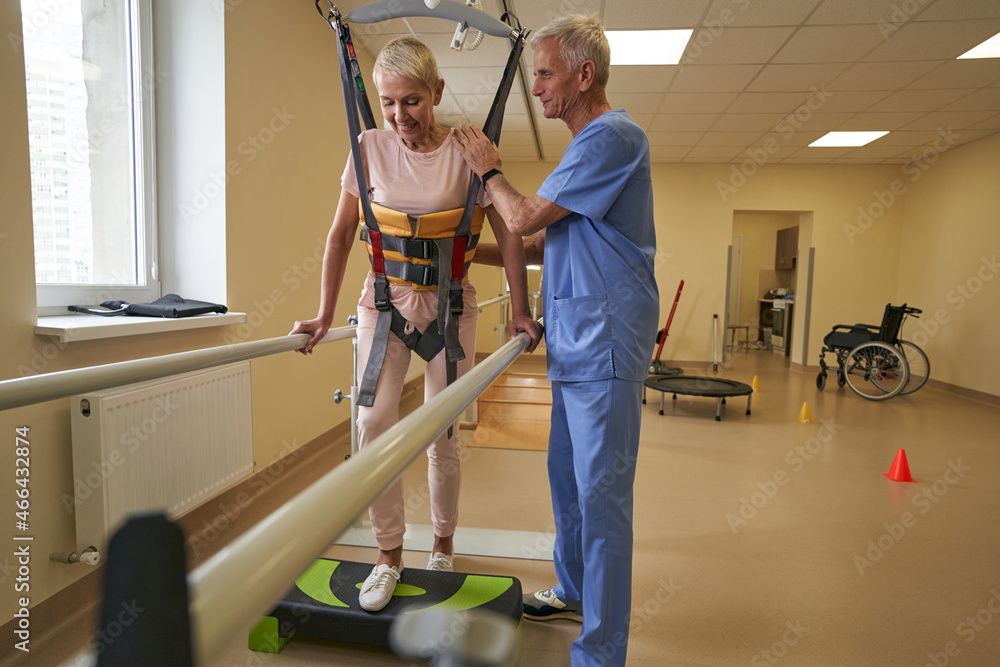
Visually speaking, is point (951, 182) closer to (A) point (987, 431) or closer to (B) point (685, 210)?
(B) point (685, 210)

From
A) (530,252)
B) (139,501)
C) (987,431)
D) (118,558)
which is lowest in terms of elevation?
(987,431)

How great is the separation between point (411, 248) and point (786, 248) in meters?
11.2

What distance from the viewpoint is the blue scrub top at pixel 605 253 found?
4.41 ft

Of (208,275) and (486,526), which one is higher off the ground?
(208,275)

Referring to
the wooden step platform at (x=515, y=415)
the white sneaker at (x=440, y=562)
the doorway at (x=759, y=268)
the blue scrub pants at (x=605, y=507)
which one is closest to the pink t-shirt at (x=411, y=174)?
the blue scrub pants at (x=605, y=507)

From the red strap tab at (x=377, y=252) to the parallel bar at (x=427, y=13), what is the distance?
53 cm

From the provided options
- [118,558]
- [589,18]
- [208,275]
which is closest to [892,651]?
→ [589,18]

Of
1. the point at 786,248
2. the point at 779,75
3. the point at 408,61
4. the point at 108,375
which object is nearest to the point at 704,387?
the point at 779,75

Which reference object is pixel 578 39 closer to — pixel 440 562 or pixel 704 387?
pixel 440 562

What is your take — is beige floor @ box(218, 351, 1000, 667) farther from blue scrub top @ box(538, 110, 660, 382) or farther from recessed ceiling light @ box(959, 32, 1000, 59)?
recessed ceiling light @ box(959, 32, 1000, 59)

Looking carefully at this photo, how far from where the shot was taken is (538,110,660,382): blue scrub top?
134cm

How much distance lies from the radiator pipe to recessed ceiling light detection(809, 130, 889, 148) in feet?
23.2

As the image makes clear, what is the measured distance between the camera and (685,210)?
27.1 ft

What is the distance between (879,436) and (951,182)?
4.19 meters
